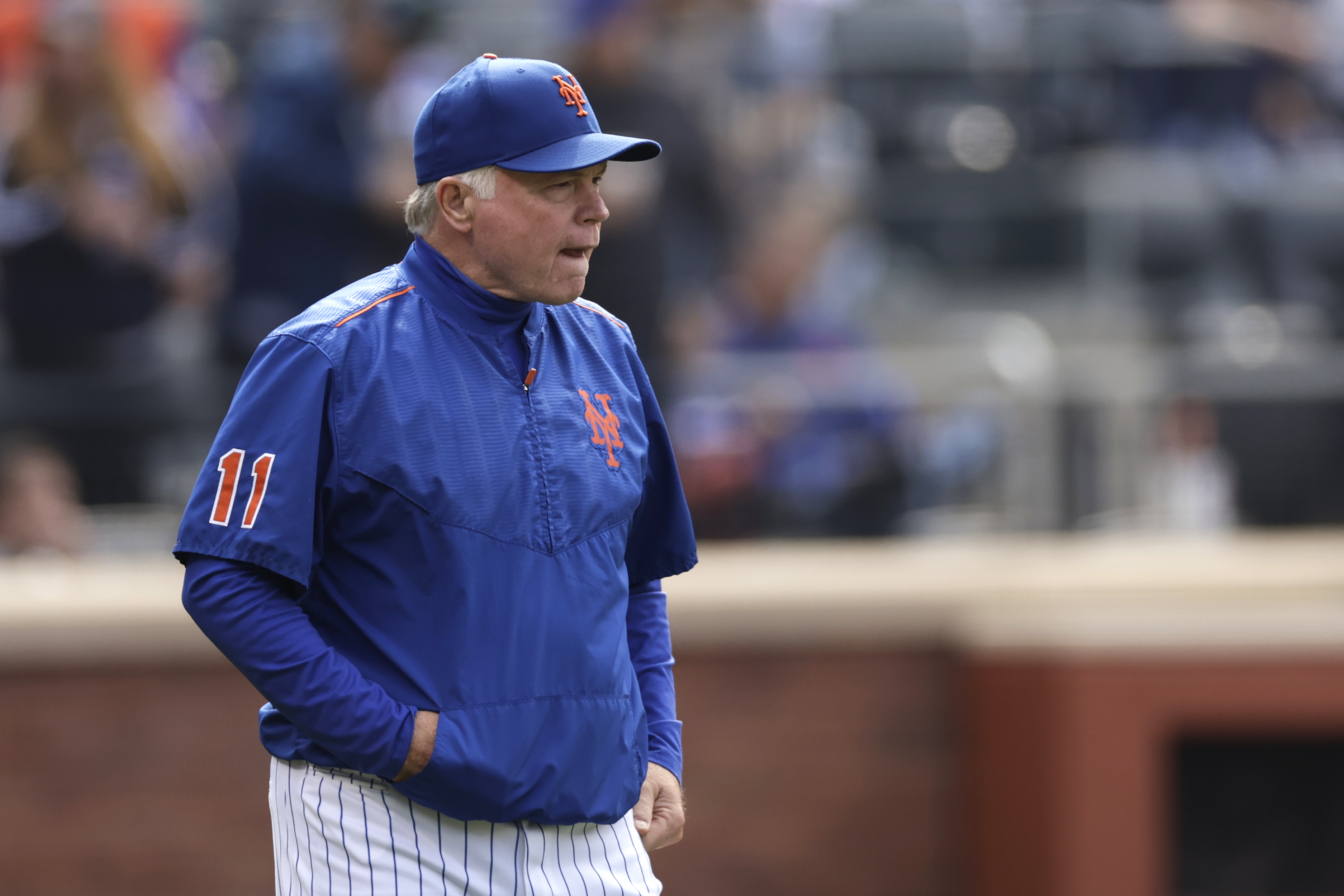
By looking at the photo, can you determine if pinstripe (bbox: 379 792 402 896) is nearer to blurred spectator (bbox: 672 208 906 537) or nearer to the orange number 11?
the orange number 11

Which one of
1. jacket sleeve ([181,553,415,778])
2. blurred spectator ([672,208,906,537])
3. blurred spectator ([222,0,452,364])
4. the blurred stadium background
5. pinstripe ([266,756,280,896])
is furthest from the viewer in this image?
blurred spectator ([222,0,452,364])

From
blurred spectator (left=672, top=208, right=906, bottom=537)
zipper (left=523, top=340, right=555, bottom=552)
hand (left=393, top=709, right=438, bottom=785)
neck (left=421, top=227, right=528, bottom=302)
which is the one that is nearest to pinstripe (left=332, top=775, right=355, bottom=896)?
hand (left=393, top=709, right=438, bottom=785)

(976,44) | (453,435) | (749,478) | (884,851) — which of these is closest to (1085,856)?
(884,851)

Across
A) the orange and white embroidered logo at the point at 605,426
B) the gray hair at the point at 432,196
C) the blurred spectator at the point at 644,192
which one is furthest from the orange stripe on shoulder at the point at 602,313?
the blurred spectator at the point at 644,192

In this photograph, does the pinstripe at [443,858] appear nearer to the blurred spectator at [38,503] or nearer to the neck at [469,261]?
the neck at [469,261]

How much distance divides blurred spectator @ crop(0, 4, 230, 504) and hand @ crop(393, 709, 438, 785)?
3.78 m

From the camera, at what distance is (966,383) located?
5719 millimetres

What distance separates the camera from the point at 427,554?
94.2 inches

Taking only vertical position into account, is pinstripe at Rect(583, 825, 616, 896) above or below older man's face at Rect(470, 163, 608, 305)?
below

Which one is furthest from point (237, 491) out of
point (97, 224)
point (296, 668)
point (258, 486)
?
point (97, 224)

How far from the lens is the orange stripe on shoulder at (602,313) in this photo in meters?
2.81

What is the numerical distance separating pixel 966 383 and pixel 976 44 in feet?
11.3

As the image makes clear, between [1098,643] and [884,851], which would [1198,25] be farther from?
[884,851]

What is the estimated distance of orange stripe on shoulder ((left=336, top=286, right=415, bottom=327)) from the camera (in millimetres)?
2437
